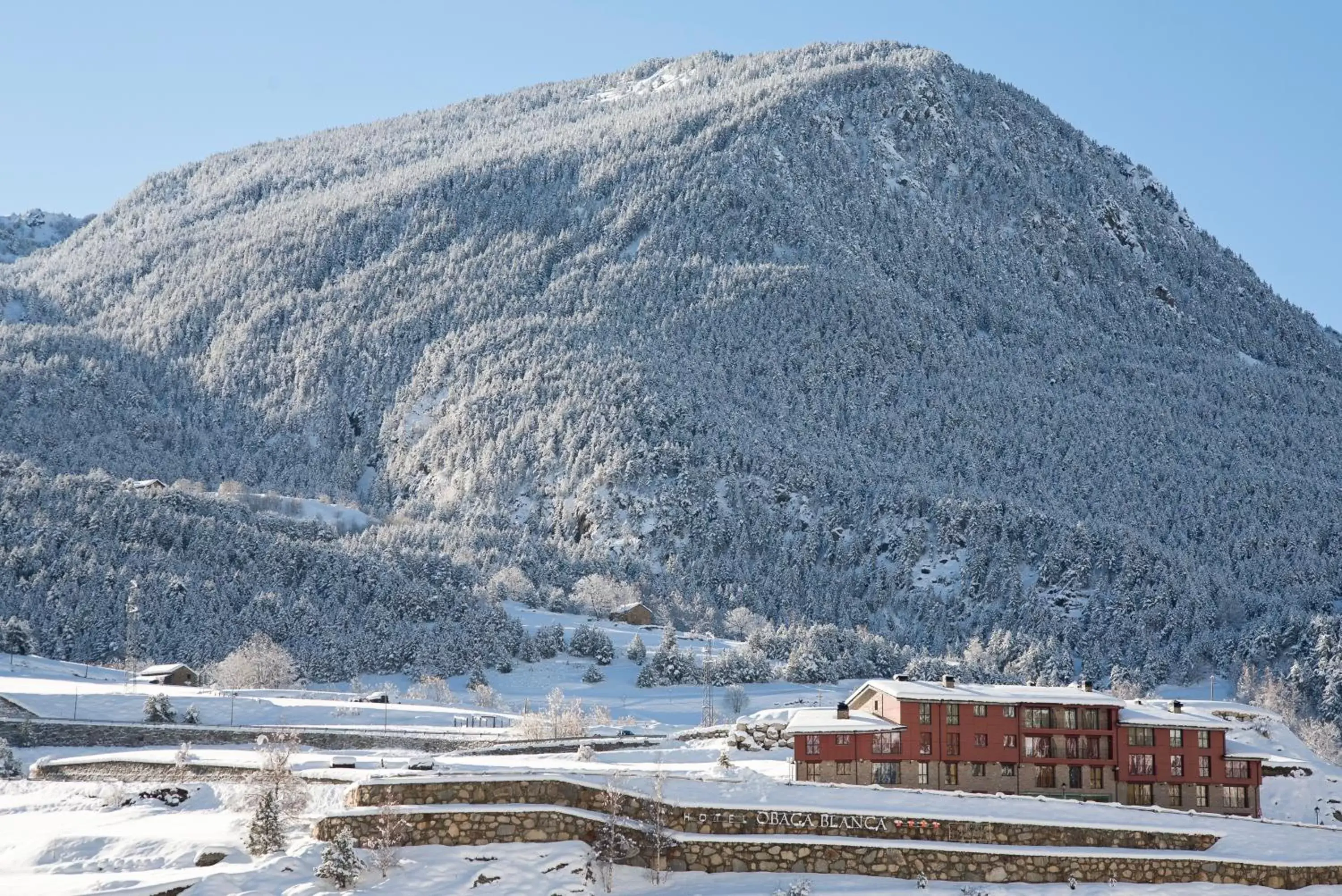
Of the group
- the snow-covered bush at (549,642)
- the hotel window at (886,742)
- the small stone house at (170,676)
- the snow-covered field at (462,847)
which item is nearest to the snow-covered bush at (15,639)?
the small stone house at (170,676)

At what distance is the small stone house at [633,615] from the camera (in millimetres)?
190375

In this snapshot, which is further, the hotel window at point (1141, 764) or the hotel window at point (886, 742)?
the hotel window at point (1141, 764)

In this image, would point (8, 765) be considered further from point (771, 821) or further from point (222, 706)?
point (771, 821)

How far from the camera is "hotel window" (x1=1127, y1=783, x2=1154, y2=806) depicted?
265ft

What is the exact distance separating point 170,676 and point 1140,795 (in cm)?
7041

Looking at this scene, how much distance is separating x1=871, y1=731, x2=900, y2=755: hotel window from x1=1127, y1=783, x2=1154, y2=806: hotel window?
38.4 feet

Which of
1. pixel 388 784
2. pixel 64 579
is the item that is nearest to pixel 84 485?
pixel 64 579

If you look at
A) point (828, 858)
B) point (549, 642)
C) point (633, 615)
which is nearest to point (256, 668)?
point (549, 642)

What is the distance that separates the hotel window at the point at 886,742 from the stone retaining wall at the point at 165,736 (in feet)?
71.7

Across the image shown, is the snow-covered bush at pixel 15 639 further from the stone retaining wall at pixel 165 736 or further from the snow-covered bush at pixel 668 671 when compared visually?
the snow-covered bush at pixel 668 671

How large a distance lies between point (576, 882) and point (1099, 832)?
17.3 meters

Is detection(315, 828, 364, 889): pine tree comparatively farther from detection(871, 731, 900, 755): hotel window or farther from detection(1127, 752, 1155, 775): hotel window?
detection(1127, 752, 1155, 775): hotel window

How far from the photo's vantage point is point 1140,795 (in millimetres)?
81125

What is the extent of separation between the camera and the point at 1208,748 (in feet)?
270
